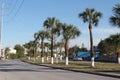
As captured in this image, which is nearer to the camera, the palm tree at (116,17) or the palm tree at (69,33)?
the palm tree at (116,17)

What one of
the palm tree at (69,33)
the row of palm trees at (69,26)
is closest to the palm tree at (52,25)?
the row of palm trees at (69,26)

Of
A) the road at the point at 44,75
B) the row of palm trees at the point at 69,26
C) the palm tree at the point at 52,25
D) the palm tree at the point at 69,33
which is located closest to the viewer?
the road at the point at 44,75

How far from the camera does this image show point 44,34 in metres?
97.8

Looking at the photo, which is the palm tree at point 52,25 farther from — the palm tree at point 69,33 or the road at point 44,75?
the road at point 44,75

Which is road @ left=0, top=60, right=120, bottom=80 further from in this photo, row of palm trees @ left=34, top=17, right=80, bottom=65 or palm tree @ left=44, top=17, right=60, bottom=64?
palm tree @ left=44, top=17, right=60, bottom=64

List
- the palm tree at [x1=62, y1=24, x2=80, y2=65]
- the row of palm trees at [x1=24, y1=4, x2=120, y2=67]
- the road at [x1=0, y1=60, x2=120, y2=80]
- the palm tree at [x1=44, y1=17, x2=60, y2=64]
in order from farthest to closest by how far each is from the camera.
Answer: the palm tree at [x1=44, y1=17, x2=60, y2=64] < the palm tree at [x1=62, y1=24, x2=80, y2=65] < the row of palm trees at [x1=24, y1=4, x2=120, y2=67] < the road at [x1=0, y1=60, x2=120, y2=80]

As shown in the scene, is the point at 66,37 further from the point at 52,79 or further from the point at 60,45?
the point at 60,45

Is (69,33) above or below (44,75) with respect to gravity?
above

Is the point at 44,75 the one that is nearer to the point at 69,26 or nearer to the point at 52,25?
the point at 69,26

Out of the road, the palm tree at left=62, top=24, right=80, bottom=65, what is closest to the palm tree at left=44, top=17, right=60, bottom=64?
the palm tree at left=62, top=24, right=80, bottom=65

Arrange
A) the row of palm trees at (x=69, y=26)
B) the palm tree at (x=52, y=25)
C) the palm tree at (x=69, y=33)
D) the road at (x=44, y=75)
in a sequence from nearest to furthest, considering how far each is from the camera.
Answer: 1. the road at (x=44, y=75)
2. the row of palm trees at (x=69, y=26)
3. the palm tree at (x=69, y=33)
4. the palm tree at (x=52, y=25)

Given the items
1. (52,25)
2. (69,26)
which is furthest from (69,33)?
(52,25)

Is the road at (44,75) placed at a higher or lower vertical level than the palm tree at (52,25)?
lower

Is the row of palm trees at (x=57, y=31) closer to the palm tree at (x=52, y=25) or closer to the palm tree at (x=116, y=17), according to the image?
the palm tree at (x=52, y=25)
